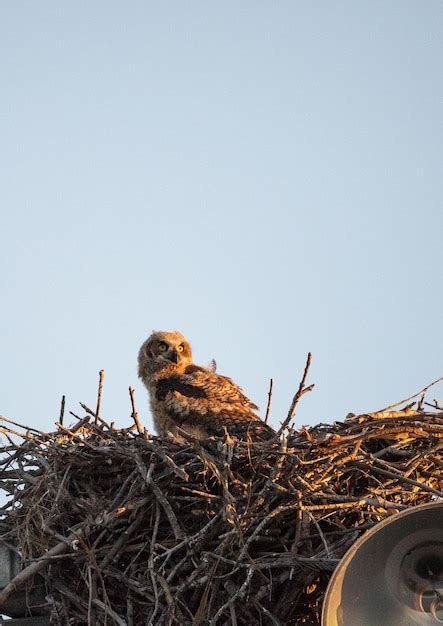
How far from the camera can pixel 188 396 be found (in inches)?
287

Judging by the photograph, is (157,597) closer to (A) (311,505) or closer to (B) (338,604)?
(A) (311,505)

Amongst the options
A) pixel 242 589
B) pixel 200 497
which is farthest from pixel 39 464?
pixel 242 589

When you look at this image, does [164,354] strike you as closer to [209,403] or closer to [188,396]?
[188,396]

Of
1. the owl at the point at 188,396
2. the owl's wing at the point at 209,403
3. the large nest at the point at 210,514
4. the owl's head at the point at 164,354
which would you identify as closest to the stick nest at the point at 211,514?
the large nest at the point at 210,514

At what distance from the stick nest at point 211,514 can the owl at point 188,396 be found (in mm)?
669

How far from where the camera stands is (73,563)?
563 centimetres

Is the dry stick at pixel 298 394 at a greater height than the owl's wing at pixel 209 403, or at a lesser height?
lesser

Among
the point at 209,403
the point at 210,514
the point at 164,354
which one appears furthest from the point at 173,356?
the point at 210,514

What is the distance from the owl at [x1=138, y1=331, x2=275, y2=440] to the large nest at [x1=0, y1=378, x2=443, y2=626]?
26.1 inches

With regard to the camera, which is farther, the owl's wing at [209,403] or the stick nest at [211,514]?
the owl's wing at [209,403]

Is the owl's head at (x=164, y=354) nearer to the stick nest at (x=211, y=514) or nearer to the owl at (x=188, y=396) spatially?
the owl at (x=188, y=396)

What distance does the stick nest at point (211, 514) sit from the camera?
517cm

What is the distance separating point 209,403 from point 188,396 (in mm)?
291

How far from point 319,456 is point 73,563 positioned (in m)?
1.43
